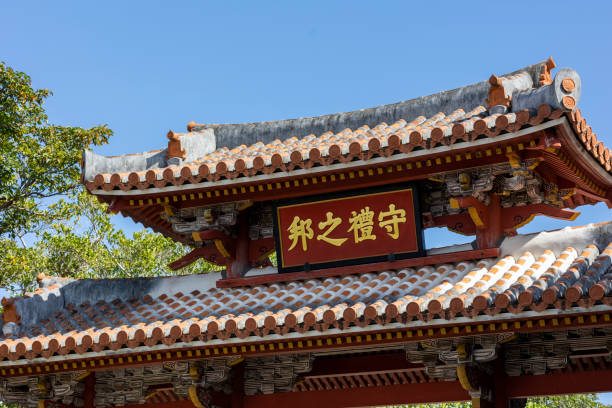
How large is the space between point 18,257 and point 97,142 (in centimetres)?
372

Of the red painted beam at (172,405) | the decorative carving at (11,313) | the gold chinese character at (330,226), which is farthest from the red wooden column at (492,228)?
the decorative carving at (11,313)

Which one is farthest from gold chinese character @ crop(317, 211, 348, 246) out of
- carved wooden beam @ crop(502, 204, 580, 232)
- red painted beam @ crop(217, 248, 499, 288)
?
carved wooden beam @ crop(502, 204, 580, 232)

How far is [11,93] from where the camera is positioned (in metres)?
20.4

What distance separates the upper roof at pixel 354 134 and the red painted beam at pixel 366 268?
1462 millimetres

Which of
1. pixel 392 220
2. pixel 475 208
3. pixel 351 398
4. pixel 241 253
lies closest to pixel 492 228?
pixel 475 208

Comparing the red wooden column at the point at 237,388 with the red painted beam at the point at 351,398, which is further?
the red wooden column at the point at 237,388

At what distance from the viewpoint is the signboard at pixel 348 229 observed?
1147cm

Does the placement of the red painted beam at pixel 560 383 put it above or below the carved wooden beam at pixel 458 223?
below

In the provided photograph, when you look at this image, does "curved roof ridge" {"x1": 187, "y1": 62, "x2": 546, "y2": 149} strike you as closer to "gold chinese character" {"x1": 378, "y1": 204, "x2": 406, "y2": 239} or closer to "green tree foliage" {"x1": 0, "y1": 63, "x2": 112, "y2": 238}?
"gold chinese character" {"x1": 378, "y1": 204, "x2": 406, "y2": 239}

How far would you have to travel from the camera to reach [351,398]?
11.2 meters

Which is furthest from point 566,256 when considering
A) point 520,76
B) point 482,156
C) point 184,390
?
point 184,390

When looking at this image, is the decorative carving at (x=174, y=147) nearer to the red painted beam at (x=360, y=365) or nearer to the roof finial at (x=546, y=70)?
the red painted beam at (x=360, y=365)

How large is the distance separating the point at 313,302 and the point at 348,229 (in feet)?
5.14

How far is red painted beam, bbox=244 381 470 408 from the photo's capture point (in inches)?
421
